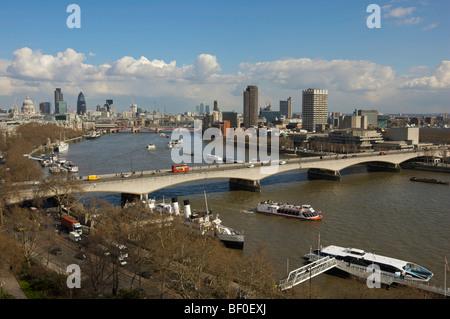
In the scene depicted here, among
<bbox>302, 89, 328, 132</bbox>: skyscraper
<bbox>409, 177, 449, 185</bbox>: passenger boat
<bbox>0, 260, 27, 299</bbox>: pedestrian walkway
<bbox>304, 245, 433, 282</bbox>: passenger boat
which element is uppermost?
<bbox>302, 89, 328, 132</bbox>: skyscraper

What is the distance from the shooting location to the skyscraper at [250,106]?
531ft

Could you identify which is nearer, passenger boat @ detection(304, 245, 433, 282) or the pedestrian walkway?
the pedestrian walkway

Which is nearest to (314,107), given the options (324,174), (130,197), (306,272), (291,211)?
(324,174)

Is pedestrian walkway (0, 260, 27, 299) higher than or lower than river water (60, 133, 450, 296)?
higher

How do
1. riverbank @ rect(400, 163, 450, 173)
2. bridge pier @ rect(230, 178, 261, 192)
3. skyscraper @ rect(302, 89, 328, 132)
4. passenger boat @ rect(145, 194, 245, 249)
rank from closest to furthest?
1. passenger boat @ rect(145, 194, 245, 249)
2. bridge pier @ rect(230, 178, 261, 192)
3. riverbank @ rect(400, 163, 450, 173)
4. skyscraper @ rect(302, 89, 328, 132)

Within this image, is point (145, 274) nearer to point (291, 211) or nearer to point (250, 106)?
point (291, 211)

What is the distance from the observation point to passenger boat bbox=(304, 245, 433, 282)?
1512 centimetres

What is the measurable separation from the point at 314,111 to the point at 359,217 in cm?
10704

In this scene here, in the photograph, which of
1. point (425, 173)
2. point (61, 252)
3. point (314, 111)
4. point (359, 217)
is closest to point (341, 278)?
point (359, 217)

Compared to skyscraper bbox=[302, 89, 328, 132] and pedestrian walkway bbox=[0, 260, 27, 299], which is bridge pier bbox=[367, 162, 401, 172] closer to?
pedestrian walkway bbox=[0, 260, 27, 299]

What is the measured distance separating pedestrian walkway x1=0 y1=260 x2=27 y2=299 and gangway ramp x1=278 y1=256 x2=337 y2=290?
855 centimetres

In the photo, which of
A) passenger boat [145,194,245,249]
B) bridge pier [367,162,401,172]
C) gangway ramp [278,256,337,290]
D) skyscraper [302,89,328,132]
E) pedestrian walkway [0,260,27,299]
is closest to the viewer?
pedestrian walkway [0,260,27,299]

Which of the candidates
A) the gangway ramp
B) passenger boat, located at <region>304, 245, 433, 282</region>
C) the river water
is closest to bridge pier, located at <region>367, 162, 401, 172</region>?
the river water

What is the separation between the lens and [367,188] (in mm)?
36156
